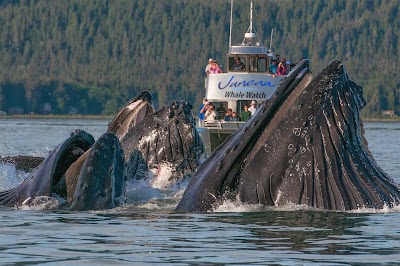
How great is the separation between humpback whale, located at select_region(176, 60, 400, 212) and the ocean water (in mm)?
175

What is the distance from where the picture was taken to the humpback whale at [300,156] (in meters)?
11.9

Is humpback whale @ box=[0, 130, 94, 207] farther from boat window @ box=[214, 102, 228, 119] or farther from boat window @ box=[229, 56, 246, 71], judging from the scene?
boat window @ box=[229, 56, 246, 71]

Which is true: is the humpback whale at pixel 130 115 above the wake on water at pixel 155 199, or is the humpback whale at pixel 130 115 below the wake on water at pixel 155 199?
above

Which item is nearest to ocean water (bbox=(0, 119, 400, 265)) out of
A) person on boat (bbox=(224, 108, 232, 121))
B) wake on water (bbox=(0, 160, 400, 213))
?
wake on water (bbox=(0, 160, 400, 213))

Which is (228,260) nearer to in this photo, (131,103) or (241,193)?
(241,193)

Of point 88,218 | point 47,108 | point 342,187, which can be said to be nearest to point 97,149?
point 88,218

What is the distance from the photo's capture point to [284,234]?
11.5 meters

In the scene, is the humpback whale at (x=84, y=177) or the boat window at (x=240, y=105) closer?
the humpback whale at (x=84, y=177)

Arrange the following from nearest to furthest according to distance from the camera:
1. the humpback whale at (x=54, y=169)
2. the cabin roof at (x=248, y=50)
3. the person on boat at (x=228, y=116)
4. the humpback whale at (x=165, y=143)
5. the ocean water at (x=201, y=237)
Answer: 1. the ocean water at (x=201, y=237)
2. the humpback whale at (x=54, y=169)
3. the humpback whale at (x=165, y=143)
4. the person on boat at (x=228, y=116)
5. the cabin roof at (x=248, y=50)

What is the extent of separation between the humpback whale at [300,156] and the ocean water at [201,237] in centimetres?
17

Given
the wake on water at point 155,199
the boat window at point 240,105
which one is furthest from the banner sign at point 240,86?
the wake on water at point 155,199

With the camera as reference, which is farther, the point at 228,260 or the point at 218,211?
the point at 218,211

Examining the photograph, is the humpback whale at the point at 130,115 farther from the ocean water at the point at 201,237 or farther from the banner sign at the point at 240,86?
the banner sign at the point at 240,86

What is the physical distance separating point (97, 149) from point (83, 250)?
199cm
